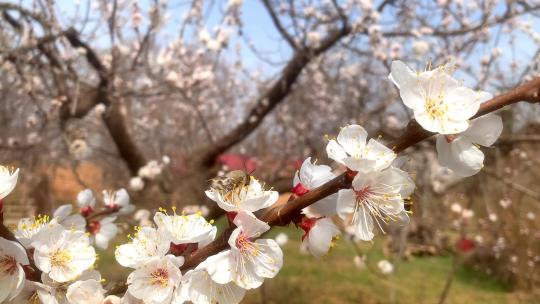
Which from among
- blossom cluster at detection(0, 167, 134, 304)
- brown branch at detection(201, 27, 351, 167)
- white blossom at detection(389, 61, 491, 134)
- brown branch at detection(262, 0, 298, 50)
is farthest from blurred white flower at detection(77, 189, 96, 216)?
brown branch at detection(262, 0, 298, 50)

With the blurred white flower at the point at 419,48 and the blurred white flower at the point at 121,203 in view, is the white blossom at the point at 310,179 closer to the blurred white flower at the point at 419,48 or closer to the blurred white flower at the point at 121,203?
the blurred white flower at the point at 121,203

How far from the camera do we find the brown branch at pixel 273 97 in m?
4.61

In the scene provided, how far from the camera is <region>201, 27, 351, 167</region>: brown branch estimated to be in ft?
15.1

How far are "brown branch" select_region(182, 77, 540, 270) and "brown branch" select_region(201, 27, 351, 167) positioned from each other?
12.1ft

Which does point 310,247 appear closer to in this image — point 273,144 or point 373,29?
point 373,29

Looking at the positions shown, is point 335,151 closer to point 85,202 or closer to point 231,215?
point 231,215

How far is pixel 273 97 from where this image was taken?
4852 millimetres

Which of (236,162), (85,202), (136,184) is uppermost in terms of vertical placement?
(85,202)

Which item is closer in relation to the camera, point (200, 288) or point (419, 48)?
point (200, 288)

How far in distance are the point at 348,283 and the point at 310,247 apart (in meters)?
5.64

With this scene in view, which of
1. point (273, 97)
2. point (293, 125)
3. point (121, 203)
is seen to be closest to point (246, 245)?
point (121, 203)

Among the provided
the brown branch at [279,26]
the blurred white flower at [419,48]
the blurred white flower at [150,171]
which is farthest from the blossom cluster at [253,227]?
the blurred white flower at [419,48]

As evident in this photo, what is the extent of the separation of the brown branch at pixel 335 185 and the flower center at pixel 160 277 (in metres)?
0.04

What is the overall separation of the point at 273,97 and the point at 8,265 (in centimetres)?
403
